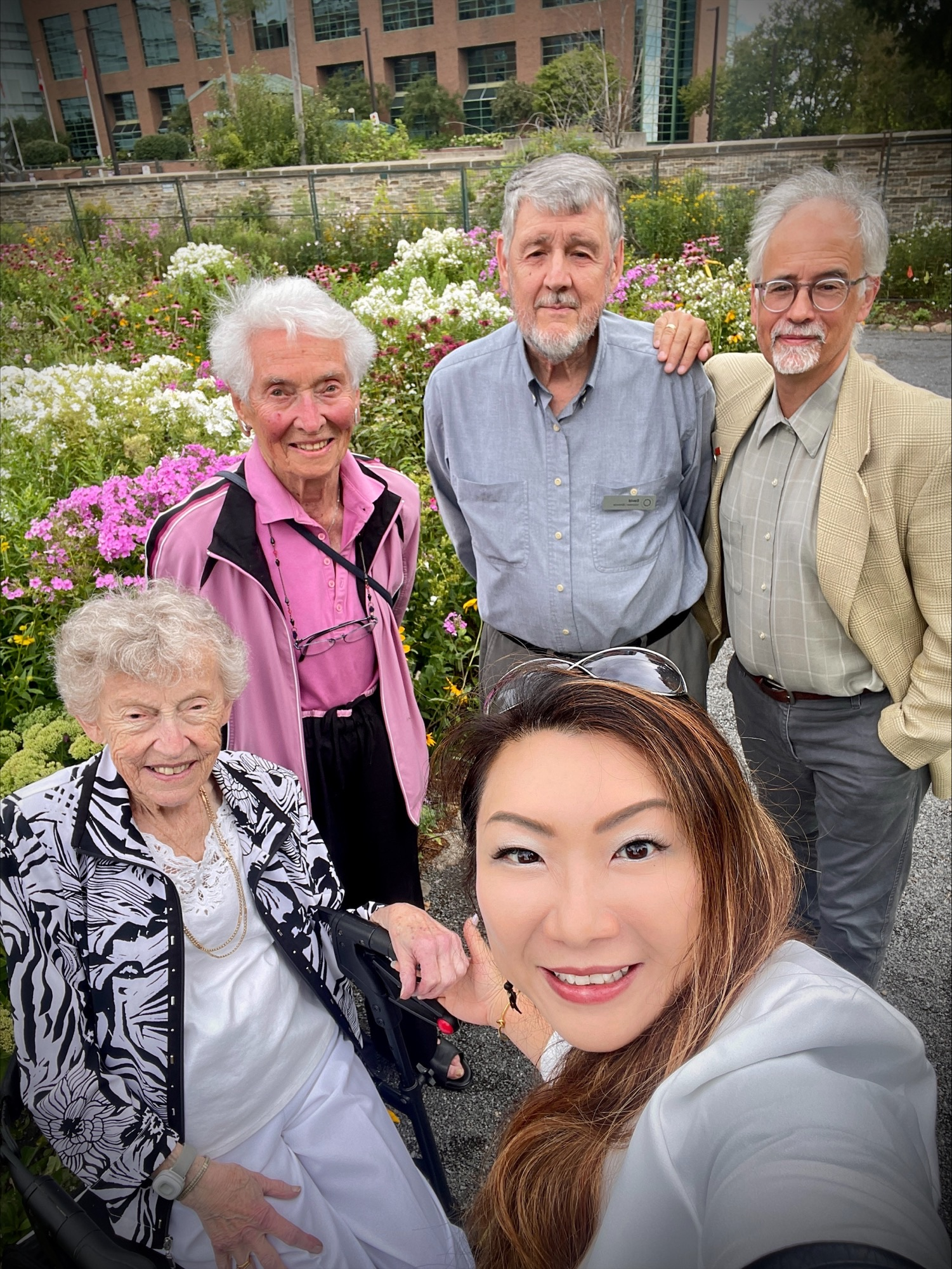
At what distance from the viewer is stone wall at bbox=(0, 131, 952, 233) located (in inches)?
70.9

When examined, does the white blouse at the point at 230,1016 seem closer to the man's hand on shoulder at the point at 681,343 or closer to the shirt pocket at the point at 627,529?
the shirt pocket at the point at 627,529

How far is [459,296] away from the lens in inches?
238

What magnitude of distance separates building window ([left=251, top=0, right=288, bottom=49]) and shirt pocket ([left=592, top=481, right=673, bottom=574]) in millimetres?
1624

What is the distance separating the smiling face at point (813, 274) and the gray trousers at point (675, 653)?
30.3 inches

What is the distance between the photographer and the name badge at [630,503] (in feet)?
6.56

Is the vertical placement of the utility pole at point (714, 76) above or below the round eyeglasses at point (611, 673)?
above

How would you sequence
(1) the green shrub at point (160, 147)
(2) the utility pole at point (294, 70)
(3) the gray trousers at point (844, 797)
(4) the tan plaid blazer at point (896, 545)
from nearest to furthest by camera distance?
(4) the tan plaid blazer at point (896, 545), (3) the gray trousers at point (844, 797), (2) the utility pole at point (294, 70), (1) the green shrub at point (160, 147)

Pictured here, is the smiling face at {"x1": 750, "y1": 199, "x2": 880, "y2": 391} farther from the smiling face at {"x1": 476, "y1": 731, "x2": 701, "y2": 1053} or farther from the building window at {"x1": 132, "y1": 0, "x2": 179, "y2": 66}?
the building window at {"x1": 132, "y1": 0, "x2": 179, "y2": 66}

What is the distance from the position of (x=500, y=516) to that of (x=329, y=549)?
0.53m

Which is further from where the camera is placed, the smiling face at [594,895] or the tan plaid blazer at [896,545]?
the tan plaid blazer at [896,545]

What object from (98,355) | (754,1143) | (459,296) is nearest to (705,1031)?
(754,1143)

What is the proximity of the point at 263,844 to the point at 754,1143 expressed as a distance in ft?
3.73

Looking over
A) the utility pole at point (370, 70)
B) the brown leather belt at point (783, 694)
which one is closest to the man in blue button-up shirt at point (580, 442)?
the brown leather belt at point (783, 694)

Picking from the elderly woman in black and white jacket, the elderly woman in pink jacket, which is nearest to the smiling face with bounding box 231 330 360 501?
the elderly woman in pink jacket
